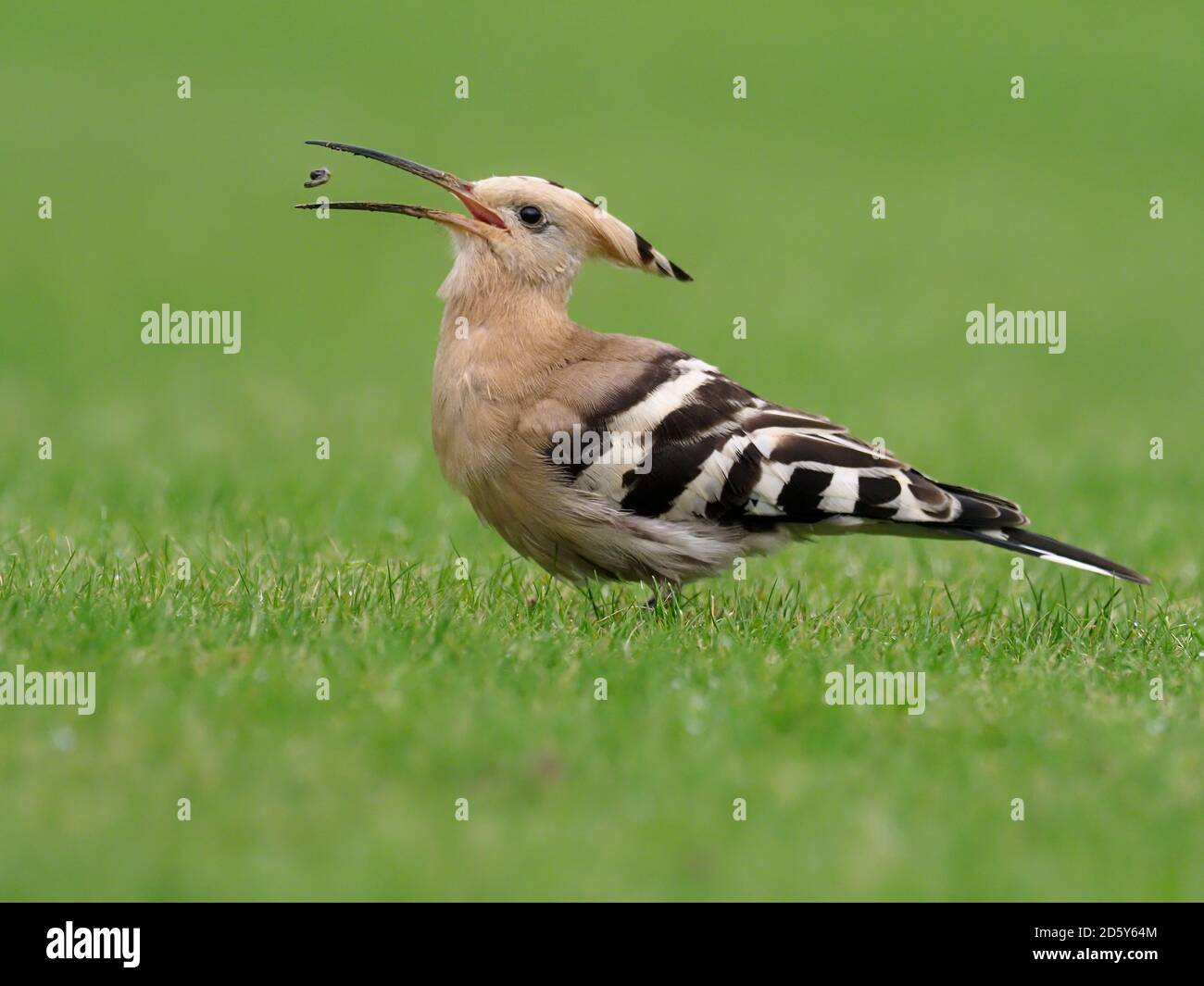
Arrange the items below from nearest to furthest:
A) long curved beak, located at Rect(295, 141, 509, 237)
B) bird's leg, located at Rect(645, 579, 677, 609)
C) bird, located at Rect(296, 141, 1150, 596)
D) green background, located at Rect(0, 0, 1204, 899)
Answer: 1. green background, located at Rect(0, 0, 1204, 899)
2. bird, located at Rect(296, 141, 1150, 596)
3. bird's leg, located at Rect(645, 579, 677, 609)
4. long curved beak, located at Rect(295, 141, 509, 237)

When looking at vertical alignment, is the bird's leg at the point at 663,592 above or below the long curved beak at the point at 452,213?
below

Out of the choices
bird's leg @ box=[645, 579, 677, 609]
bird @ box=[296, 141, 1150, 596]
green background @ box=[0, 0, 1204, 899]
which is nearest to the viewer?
green background @ box=[0, 0, 1204, 899]

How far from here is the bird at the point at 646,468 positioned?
6.22 m

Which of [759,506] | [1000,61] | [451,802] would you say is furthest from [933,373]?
[1000,61]

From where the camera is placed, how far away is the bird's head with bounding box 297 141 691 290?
22.1 ft

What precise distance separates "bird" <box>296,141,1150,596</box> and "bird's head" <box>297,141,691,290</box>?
140mm

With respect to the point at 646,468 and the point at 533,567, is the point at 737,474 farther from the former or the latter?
the point at 533,567

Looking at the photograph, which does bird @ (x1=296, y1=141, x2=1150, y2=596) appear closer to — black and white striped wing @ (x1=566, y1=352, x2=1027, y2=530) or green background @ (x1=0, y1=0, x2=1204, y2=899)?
black and white striped wing @ (x1=566, y1=352, x2=1027, y2=530)

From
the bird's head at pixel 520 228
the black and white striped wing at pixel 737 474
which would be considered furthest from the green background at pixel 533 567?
the bird's head at pixel 520 228

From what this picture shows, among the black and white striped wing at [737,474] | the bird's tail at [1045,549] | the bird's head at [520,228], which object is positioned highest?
the bird's head at [520,228]

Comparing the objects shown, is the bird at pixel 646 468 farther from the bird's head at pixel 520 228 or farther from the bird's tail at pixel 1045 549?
the bird's head at pixel 520 228

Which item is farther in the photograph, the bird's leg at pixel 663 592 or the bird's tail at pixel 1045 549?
the bird's leg at pixel 663 592

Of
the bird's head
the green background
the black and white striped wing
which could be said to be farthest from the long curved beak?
the green background

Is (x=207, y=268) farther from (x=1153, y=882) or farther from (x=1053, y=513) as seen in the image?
(x=1153, y=882)
